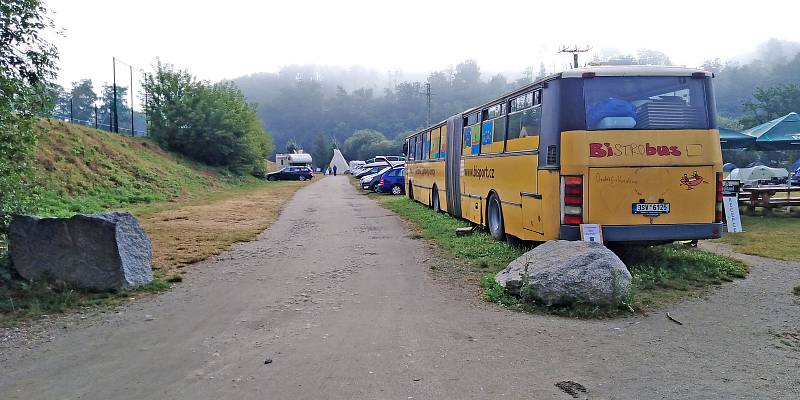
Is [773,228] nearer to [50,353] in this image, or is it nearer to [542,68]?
[50,353]

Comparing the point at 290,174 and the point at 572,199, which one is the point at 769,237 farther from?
the point at 290,174

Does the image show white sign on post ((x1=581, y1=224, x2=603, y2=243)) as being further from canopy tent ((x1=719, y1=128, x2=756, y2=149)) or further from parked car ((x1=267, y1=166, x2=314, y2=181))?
parked car ((x1=267, y1=166, x2=314, y2=181))

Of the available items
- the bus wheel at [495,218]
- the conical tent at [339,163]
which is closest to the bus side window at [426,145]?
the bus wheel at [495,218]

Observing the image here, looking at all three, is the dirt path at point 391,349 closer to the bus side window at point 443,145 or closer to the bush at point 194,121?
the bus side window at point 443,145

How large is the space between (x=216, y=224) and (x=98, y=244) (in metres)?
7.94

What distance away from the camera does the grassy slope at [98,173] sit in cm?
1881

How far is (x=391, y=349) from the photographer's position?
5320 mm

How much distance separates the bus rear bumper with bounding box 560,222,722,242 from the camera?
8.43 m

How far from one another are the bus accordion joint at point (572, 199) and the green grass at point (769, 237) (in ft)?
13.9

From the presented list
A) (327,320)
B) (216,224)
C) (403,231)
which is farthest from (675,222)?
(216,224)

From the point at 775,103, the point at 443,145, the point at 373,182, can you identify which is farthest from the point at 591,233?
the point at 775,103

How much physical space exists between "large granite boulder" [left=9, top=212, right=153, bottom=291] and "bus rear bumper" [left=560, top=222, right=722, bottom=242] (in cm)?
606

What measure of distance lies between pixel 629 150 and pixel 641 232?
3.90 feet

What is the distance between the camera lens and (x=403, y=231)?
46.8 ft
